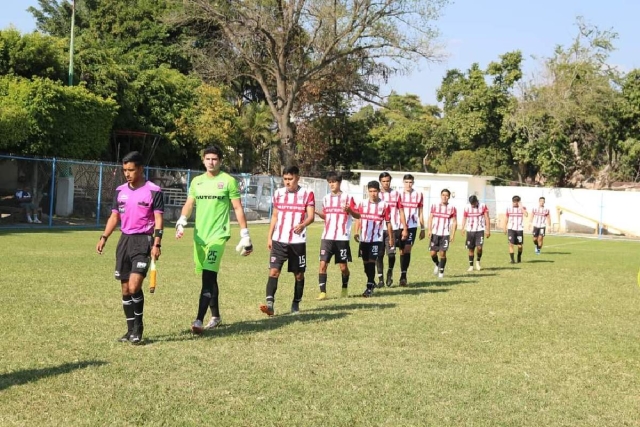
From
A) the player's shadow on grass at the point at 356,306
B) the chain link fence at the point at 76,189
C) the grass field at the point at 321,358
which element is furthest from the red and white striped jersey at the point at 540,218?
the player's shadow on grass at the point at 356,306

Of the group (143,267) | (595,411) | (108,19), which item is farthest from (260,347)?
(108,19)

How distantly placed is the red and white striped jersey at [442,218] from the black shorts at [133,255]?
985cm

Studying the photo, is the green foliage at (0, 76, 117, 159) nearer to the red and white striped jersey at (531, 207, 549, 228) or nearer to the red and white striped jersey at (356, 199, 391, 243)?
the red and white striped jersey at (531, 207, 549, 228)

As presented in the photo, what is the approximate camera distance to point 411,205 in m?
16.2

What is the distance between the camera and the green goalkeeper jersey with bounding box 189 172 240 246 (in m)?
9.26

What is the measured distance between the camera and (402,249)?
15477 mm

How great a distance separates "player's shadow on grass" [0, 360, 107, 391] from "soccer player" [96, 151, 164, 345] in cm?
104

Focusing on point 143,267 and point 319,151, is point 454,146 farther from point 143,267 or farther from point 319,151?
point 143,267

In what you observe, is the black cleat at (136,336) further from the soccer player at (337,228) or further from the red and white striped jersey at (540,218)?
the red and white striped jersey at (540,218)

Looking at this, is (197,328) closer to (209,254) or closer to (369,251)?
(209,254)

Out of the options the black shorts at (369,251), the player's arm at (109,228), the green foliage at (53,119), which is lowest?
the black shorts at (369,251)

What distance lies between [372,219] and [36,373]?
308 inches

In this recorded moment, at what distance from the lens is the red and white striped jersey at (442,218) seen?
17.4 metres

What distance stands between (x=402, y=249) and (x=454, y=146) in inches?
1747
